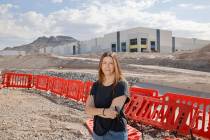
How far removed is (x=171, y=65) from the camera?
50.9m

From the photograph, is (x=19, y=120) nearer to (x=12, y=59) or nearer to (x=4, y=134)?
(x=4, y=134)

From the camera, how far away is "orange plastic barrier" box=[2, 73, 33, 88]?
2239 cm

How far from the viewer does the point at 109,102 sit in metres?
3.73

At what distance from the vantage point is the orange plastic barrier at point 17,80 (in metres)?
22.4

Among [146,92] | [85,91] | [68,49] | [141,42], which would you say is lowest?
[85,91]

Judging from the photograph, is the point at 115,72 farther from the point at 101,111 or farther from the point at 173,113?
the point at 173,113

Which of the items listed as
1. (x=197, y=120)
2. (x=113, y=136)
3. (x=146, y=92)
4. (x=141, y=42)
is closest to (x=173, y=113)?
(x=197, y=120)

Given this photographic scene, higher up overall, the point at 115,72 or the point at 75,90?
the point at 115,72

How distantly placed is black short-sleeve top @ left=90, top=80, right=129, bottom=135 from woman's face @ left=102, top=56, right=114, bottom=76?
142 millimetres

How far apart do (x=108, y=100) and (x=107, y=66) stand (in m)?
0.35

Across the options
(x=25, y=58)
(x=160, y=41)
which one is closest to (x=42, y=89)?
(x=25, y=58)

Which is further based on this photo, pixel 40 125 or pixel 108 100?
pixel 40 125

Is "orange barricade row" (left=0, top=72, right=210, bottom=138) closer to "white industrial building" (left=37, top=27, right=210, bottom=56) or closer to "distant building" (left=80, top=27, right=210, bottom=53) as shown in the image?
"white industrial building" (left=37, top=27, right=210, bottom=56)

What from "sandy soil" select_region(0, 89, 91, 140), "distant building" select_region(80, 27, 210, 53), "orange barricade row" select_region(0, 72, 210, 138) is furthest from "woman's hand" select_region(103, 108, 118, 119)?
"distant building" select_region(80, 27, 210, 53)
